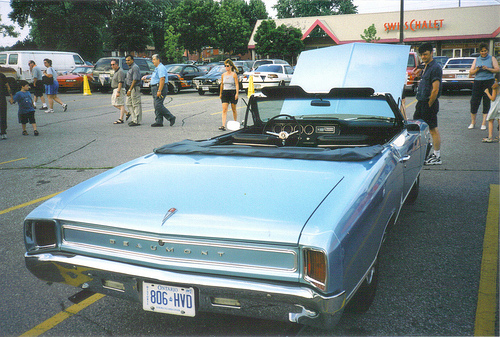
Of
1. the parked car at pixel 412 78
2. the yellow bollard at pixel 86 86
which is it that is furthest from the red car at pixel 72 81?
the parked car at pixel 412 78

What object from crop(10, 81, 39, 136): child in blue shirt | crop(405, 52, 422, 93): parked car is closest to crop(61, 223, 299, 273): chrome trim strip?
crop(10, 81, 39, 136): child in blue shirt

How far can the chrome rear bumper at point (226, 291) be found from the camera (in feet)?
6.65

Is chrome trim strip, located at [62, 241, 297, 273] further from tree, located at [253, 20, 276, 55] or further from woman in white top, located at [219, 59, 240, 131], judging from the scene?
tree, located at [253, 20, 276, 55]

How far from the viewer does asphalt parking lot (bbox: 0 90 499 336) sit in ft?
8.73

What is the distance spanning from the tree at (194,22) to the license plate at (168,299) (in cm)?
5205

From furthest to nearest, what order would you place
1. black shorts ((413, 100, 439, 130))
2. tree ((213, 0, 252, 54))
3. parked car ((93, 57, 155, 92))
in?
tree ((213, 0, 252, 54))
parked car ((93, 57, 155, 92))
black shorts ((413, 100, 439, 130))

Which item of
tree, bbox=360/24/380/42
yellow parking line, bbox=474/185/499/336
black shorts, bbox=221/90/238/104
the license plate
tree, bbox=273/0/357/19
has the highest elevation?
tree, bbox=273/0/357/19

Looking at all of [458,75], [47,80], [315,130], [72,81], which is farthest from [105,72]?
[315,130]

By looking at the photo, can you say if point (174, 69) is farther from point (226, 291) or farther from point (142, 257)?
point (226, 291)

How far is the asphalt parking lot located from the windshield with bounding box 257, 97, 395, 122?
3.83 ft

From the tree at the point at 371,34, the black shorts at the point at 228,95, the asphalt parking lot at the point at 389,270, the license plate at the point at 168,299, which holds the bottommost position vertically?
the asphalt parking lot at the point at 389,270

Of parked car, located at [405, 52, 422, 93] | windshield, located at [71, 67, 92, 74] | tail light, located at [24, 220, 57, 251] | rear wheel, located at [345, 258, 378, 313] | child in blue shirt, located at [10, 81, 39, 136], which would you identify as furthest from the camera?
windshield, located at [71, 67, 92, 74]

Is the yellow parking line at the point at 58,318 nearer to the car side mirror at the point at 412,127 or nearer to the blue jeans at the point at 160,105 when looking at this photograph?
the car side mirror at the point at 412,127

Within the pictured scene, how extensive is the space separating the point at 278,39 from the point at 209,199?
40164mm
